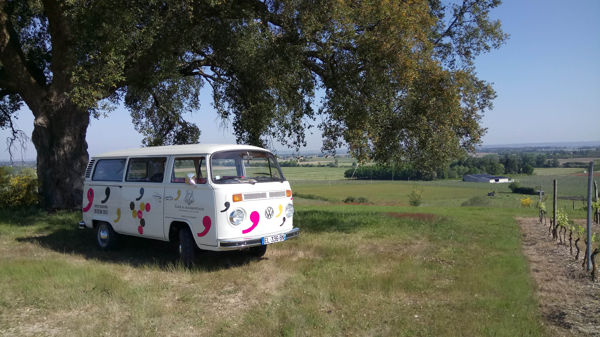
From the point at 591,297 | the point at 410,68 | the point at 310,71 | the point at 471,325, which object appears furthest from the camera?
the point at 310,71

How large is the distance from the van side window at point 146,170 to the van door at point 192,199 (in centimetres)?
45

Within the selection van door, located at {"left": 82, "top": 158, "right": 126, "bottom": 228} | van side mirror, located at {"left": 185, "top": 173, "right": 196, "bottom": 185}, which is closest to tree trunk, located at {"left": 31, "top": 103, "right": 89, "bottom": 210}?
van door, located at {"left": 82, "top": 158, "right": 126, "bottom": 228}

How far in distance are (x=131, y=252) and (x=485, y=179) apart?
5533 centimetres

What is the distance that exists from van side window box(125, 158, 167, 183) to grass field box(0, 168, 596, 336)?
5.73 ft

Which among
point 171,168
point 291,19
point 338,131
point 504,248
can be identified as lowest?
point 504,248

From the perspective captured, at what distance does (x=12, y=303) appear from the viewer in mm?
6238

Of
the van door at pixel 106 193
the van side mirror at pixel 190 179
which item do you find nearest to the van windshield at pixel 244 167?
the van side mirror at pixel 190 179

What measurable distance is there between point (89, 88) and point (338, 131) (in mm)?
7044

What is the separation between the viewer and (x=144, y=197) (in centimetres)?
894

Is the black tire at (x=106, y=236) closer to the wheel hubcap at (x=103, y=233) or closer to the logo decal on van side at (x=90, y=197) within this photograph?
the wheel hubcap at (x=103, y=233)

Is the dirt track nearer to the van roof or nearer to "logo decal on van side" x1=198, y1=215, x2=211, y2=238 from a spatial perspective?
"logo decal on van side" x1=198, y1=215, x2=211, y2=238

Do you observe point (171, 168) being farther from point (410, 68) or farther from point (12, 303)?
point (410, 68)

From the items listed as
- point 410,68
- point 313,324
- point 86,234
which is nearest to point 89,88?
point 86,234

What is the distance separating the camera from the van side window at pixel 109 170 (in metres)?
9.76
